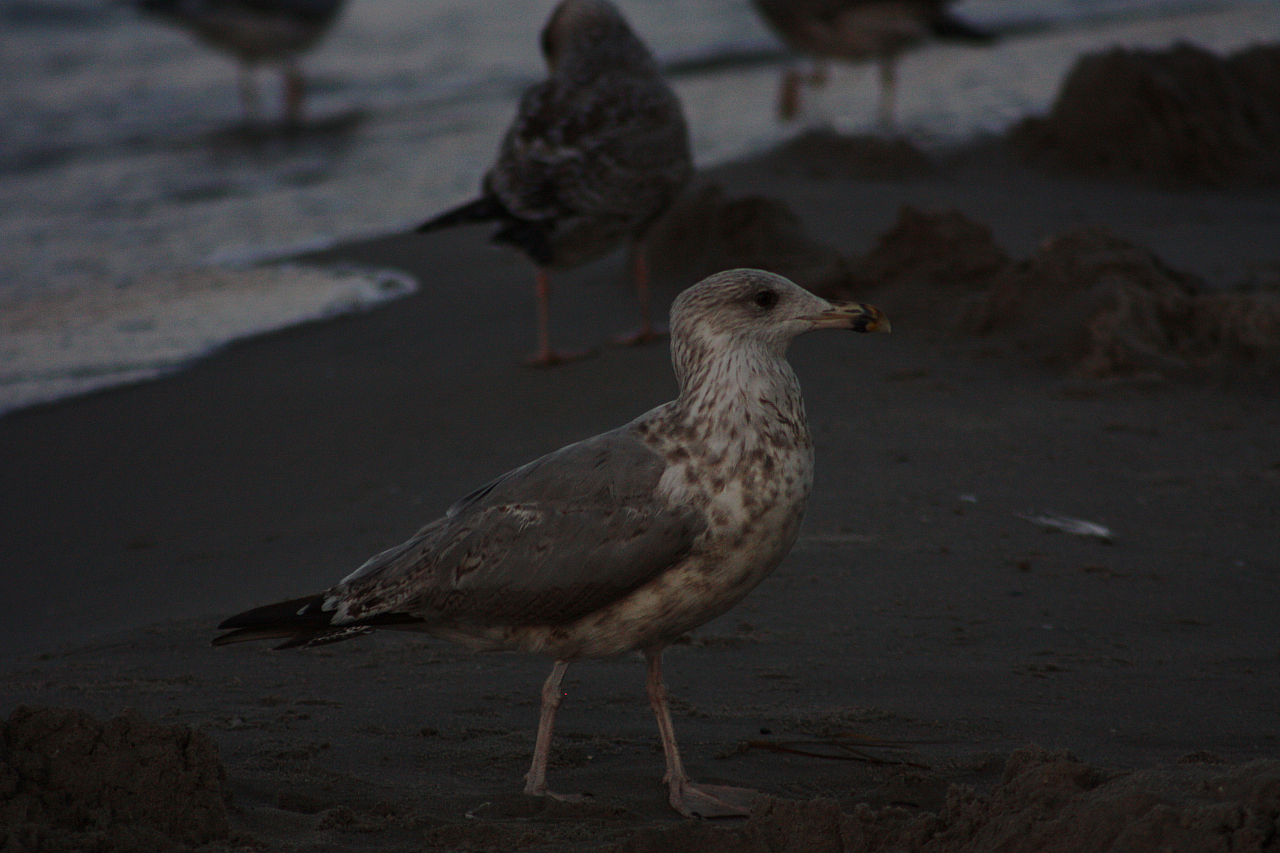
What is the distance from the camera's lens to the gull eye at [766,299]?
3717 millimetres

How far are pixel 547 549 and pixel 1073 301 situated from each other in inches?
156

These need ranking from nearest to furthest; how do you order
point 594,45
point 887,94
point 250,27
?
point 594,45 → point 887,94 → point 250,27

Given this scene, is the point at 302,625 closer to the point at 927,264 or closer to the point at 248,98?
the point at 927,264

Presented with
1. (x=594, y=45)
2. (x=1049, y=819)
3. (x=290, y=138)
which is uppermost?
(x=594, y=45)

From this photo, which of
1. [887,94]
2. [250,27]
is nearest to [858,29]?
[887,94]

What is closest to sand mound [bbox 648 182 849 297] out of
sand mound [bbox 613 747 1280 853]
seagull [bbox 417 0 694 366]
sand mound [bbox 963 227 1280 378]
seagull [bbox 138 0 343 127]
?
seagull [bbox 417 0 694 366]

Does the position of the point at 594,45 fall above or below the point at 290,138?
above

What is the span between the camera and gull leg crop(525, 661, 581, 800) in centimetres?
345

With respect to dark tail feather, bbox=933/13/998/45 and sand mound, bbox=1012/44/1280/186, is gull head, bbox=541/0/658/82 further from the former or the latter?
dark tail feather, bbox=933/13/998/45

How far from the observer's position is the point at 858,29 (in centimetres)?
1286

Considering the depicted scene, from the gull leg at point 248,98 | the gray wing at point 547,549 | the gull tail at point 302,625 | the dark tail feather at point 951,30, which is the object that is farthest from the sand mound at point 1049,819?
the gull leg at point 248,98

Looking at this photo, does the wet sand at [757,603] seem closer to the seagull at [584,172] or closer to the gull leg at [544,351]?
the gull leg at [544,351]

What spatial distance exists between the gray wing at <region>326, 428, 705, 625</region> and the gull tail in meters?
0.03

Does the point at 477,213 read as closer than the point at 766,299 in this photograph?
No
